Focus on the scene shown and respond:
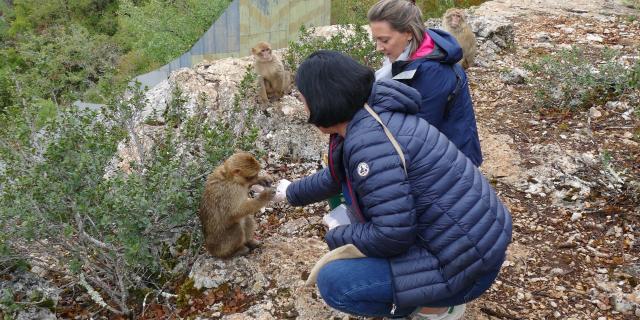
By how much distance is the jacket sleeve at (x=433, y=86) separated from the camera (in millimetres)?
3082

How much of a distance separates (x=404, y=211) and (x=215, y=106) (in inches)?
161

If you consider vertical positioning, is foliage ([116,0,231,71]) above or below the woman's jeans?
below

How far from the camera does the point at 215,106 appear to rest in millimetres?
5969

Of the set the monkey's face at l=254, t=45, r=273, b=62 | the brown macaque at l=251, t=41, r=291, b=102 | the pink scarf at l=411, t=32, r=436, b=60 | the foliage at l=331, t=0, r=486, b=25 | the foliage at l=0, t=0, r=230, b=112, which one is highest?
the pink scarf at l=411, t=32, r=436, b=60

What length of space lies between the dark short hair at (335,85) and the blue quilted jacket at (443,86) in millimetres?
765

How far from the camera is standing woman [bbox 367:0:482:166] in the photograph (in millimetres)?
3092

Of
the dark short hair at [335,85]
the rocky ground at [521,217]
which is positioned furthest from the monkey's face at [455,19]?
the dark short hair at [335,85]

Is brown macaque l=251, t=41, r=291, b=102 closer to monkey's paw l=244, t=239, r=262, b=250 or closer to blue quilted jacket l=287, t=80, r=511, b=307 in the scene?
monkey's paw l=244, t=239, r=262, b=250

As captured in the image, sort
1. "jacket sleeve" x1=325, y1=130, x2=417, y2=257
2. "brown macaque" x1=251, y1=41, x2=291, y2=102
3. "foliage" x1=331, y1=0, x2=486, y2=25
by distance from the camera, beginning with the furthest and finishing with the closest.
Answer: "foliage" x1=331, y1=0, x2=486, y2=25, "brown macaque" x1=251, y1=41, x2=291, y2=102, "jacket sleeve" x1=325, y1=130, x2=417, y2=257

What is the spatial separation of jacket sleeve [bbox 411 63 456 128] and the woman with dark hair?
0.65 metres

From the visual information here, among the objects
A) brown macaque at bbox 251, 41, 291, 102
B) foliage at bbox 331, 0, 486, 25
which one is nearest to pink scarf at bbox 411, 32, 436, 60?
brown macaque at bbox 251, 41, 291, 102

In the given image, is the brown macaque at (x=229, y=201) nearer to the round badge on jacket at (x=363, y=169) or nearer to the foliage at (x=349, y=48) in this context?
the round badge on jacket at (x=363, y=169)

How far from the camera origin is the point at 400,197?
2.22 m

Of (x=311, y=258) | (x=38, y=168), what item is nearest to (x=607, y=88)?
(x=311, y=258)
